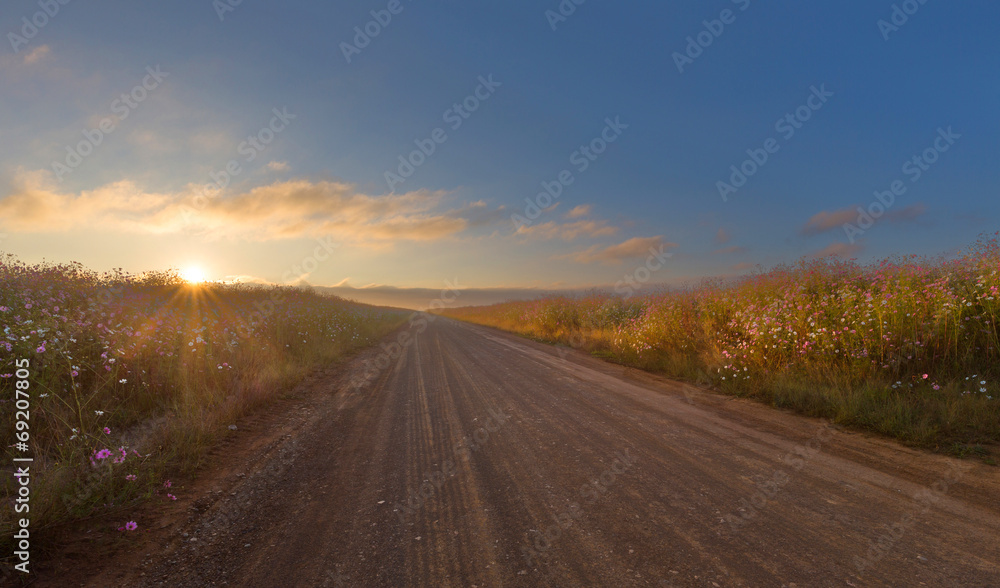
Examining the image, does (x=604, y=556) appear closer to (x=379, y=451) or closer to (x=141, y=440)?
(x=379, y=451)

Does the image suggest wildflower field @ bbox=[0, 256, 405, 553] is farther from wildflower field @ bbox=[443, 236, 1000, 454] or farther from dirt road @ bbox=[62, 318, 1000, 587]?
wildflower field @ bbox=[443, 236, 1000, 454]

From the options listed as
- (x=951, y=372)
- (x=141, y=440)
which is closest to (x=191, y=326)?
(x=141, y=440)

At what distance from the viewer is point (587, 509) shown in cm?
324

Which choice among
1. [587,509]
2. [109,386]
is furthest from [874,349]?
[109,386]

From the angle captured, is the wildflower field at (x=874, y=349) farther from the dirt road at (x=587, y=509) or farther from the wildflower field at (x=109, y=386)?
the wildflower field at (x=109, y=386)

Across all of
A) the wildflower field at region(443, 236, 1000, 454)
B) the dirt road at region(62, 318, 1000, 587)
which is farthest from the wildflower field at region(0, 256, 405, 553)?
the wildflower field at region(443, 236, 1000, 454)

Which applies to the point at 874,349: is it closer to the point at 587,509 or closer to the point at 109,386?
the point at 587,509

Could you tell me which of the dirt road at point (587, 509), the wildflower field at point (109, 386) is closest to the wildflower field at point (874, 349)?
the dirt road at point (587, 509)

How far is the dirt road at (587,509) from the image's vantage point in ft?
8.39

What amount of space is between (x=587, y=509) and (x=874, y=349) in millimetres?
6072

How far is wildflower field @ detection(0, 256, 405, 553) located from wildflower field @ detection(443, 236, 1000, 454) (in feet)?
25.7

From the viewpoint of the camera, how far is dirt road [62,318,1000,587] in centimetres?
256

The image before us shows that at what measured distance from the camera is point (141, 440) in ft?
14.6

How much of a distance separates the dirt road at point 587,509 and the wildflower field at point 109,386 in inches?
30.7
